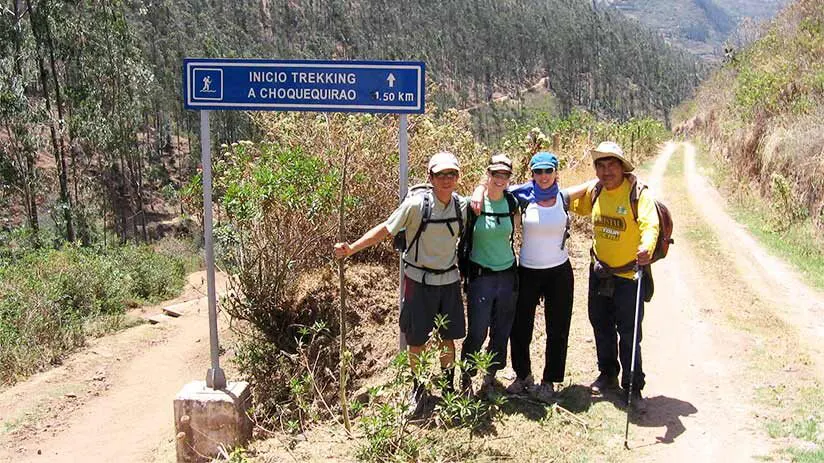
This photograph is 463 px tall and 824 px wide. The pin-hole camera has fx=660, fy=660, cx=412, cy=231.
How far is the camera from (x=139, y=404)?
6.38m

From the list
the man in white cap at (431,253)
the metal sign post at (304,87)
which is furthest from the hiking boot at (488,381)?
the metal sign post at (304,87)

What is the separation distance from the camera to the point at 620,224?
387 cm

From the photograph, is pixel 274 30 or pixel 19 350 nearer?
pixel 19 350

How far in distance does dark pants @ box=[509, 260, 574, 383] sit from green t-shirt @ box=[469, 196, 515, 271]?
27 cm

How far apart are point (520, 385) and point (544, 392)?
0.16m

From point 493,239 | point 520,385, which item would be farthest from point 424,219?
point 520,385

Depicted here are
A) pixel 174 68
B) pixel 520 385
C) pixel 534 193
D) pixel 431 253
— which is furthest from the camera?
pixel 174 68

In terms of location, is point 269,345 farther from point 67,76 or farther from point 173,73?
point 173,73

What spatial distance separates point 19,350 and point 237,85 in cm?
498

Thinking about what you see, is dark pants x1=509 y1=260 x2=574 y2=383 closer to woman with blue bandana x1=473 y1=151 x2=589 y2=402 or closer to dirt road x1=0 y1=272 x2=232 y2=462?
woman with blue bandana x1=473 y1=151 x2=589 y2=402

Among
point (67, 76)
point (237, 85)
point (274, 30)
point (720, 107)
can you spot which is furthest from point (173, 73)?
Result: point (237, 85)

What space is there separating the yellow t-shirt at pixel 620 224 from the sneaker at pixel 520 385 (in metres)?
0.90

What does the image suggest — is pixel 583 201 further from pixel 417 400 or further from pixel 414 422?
pixel 414 422

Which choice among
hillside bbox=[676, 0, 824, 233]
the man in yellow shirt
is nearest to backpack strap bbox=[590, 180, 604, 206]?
the man in yellow shirt
